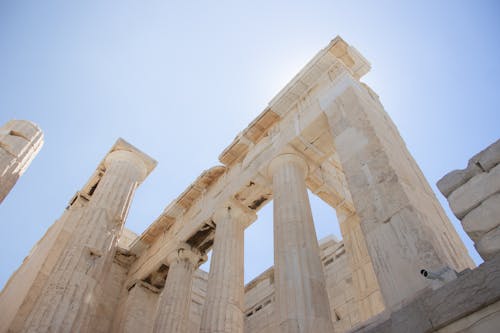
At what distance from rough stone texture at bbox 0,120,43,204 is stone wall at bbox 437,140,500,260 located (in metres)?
16.6

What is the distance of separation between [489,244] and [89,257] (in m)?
14.5

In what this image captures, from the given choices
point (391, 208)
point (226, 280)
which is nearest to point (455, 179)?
point (391, 208)

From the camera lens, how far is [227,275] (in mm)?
13234

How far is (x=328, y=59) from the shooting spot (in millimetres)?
14719

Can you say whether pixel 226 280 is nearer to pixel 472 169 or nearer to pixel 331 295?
pixel 331 295

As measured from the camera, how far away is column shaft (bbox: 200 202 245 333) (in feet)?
39.4

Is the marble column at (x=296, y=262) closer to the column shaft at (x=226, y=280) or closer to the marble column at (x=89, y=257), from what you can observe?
the column shaft at (x=226, y=280)

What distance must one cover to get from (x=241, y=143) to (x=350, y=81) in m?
5.94

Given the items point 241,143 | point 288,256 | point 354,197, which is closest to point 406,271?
point 354,197

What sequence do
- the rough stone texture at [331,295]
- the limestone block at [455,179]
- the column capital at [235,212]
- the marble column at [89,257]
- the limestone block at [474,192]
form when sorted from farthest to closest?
the rough stone texture at [331,295] → the column capital at [235,212] → the marble column at [89,257] → the limestone block at [455,179] → the limestone block at [474,192]

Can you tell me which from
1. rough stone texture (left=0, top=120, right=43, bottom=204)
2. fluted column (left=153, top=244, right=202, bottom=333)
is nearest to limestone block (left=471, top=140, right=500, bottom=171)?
fluted column (left=153, top=244, right=202, bottom=333)

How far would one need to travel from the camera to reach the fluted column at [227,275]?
12.0 m

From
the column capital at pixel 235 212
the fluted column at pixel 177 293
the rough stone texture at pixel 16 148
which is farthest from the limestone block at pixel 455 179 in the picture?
the rough stone texture at pixel 16 148

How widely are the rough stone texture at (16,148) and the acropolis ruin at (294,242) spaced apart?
0.49 m
